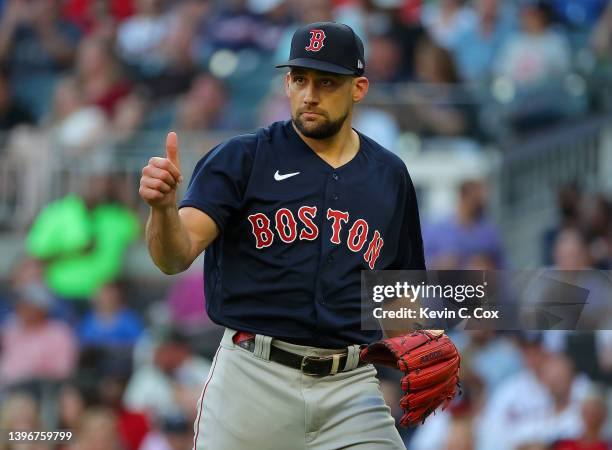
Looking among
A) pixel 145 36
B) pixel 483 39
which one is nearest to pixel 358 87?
pixel 483 39

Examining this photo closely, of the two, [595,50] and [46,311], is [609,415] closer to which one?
[595,50]

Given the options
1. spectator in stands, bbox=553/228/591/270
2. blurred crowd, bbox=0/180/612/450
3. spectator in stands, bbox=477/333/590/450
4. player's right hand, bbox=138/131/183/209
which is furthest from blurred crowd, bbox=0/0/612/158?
player's right hand, bbox=138/131/183/209

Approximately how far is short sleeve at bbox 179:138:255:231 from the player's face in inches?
8.7

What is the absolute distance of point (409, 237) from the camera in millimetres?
4250

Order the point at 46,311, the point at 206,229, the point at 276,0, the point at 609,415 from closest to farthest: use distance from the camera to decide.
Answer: the point at 206,229
the point at 609,415
the point at 46,311
the point at 276,0

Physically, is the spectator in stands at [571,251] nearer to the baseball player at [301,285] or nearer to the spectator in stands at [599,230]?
the spectator in stands at [599,230]

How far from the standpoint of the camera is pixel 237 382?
3859mm

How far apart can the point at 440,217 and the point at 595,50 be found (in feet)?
6.70

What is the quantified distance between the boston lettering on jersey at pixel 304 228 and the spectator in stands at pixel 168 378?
4048mm

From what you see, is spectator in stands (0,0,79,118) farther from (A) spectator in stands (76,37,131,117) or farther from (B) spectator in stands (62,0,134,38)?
(A) spectator in stands (76,37,131,117)

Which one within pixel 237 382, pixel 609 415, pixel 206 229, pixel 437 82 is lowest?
pixel 609 415

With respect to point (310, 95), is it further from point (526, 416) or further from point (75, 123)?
point (75, 123)

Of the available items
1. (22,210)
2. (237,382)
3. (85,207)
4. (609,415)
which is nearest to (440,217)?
(609,415)

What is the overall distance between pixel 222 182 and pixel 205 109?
5.57m
